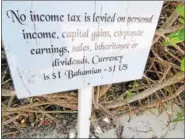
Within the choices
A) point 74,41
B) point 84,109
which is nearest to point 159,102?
point 84,109

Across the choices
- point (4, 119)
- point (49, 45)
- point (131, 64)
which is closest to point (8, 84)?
point (4, 119)

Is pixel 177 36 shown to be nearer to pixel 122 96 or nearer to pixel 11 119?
pixel 122 96

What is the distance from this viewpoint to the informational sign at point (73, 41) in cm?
64

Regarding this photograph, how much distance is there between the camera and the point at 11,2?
0.60 metres

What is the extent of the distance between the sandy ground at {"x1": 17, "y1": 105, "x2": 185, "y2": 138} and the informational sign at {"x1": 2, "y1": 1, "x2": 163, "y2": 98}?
0.40 meters

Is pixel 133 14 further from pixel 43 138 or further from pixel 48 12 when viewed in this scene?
pixel 43 138

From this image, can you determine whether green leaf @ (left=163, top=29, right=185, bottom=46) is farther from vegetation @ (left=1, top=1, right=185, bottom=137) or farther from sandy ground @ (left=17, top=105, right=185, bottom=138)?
sandy ground @ (left=17, top=105, right=185, bottom=138)

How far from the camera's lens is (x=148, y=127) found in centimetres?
122

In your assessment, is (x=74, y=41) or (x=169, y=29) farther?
(x=169, y=29)

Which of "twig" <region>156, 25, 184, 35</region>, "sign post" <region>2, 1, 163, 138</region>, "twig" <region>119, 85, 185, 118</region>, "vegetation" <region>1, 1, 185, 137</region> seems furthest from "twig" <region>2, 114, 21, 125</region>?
"twig" <region>156, 25, 184, 35</region>

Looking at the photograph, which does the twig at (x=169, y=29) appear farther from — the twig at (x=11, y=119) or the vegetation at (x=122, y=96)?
the twig at (x=11, y=119)

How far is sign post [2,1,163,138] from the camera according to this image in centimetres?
64

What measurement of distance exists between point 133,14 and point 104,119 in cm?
57

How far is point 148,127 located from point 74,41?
0.66 meters
